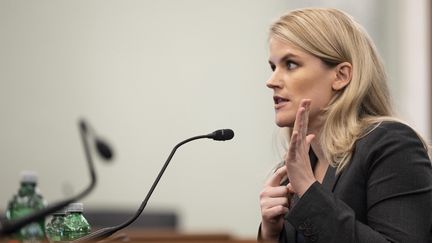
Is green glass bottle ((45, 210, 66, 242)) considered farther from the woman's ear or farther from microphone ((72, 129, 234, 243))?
the woman's ear

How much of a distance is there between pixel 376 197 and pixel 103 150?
2.15 feet

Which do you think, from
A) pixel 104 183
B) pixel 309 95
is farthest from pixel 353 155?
pixel 104 183

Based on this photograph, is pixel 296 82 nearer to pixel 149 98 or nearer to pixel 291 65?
pixel 291 65

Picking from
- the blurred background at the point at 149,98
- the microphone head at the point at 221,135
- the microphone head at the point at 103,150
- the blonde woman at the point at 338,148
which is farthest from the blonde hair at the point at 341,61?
the blurred background at the point at 149,98

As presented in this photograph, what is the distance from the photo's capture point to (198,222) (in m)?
5.86

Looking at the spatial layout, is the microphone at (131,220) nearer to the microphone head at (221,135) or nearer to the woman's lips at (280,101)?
the microphone head at (221,135)

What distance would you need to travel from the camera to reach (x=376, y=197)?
213 centimetres

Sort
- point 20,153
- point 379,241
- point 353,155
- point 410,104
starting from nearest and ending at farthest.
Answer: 1. point 379,241
2. point 353,155
3. point 20,153
4. point 410,104

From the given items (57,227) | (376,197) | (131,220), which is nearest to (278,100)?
(376,197)

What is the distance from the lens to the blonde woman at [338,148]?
206 centimetres

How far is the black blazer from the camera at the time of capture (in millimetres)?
2039

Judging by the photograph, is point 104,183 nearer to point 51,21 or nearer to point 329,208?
point 51,21

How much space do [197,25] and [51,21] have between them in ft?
3.11

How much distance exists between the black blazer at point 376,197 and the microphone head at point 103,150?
446mm
